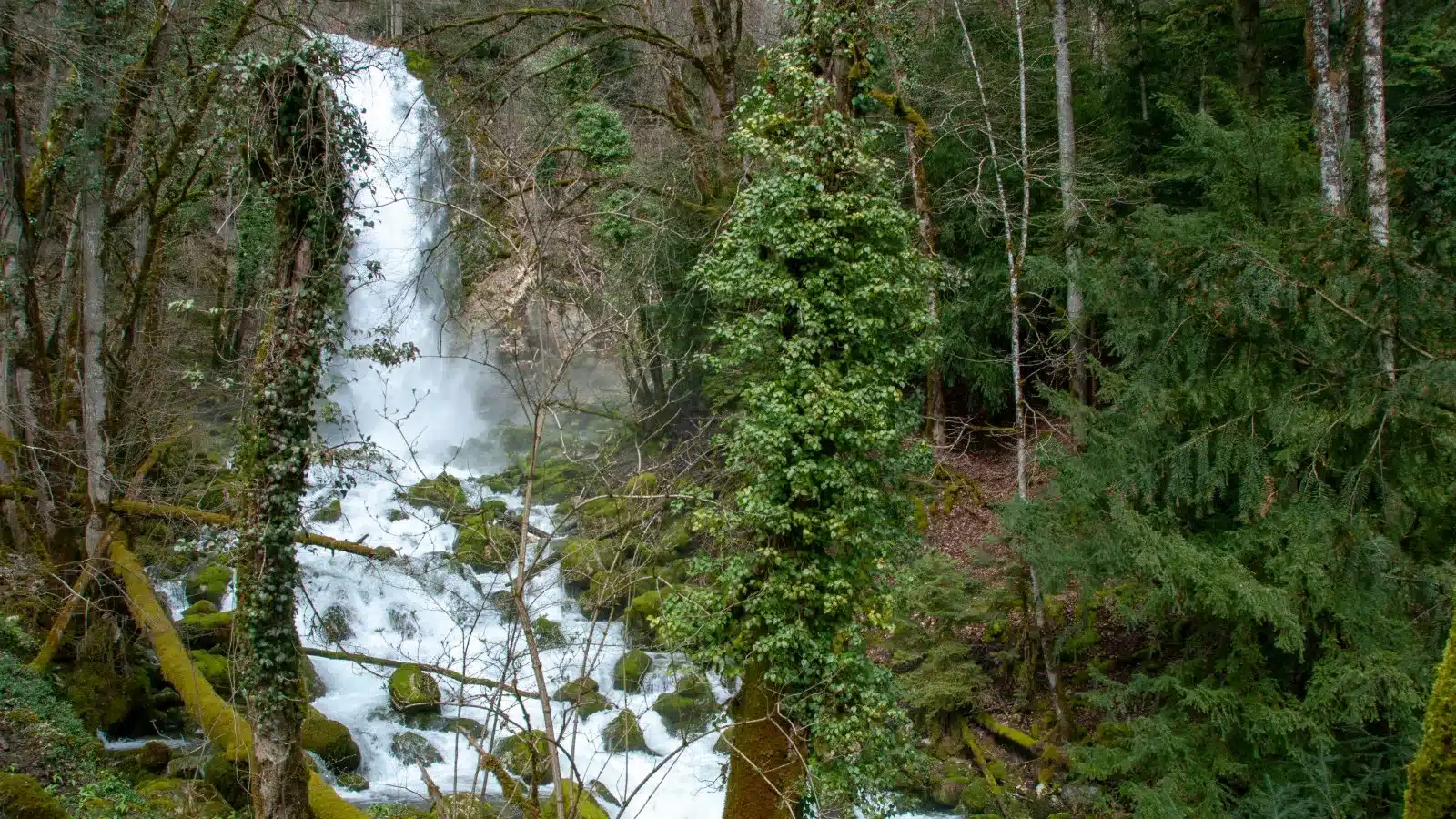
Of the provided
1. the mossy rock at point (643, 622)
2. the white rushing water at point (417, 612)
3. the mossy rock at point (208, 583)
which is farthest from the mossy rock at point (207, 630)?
the mossy rock at point (643, 622)

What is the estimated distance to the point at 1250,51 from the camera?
40.6 ft

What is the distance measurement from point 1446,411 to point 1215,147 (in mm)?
3633

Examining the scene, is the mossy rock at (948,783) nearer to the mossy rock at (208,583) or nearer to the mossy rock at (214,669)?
the mossy rock at (214,669)

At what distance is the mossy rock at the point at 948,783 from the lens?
32.2 ft

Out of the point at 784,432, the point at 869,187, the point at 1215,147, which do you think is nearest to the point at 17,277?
the point at 784,432

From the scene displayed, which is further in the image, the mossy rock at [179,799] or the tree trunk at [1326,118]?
the tree trunk at [1326,118]

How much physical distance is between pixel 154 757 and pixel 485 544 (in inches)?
210

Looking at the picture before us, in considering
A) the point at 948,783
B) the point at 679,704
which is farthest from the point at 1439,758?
the point at 679,704

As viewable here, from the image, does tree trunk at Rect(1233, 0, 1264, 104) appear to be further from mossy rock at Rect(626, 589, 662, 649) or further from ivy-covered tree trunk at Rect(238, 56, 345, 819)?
ivy-covered tree trunk at Rect(238, 56, 345, 819)

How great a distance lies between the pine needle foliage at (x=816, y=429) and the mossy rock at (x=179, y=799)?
4.30m

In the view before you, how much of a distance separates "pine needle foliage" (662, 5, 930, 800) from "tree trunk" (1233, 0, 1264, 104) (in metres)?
7.19

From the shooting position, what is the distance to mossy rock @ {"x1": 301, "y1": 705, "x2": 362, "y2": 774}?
9.92 metres

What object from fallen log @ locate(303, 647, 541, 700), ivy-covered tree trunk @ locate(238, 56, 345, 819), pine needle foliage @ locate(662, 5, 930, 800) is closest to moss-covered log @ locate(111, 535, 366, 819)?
ivy-covered tree trunk @ locate(238, 56, 345, 819)

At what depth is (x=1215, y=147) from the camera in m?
8.57
